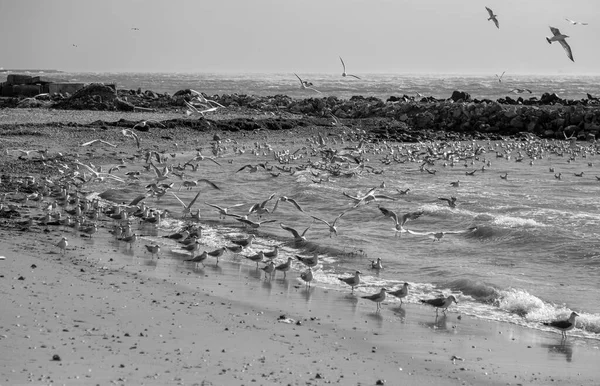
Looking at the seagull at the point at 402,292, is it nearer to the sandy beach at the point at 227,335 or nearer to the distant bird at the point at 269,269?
the sandy beach at the point at 227,335

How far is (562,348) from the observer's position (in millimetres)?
8727

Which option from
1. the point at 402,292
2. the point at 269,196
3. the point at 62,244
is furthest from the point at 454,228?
the point at 62,244

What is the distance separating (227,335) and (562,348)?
350 cm

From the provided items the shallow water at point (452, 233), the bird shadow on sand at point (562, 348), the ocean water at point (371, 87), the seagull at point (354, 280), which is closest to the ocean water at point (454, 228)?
the shallow water at point (452, 233)

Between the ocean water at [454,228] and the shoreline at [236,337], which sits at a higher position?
the shoreline at [236,337]

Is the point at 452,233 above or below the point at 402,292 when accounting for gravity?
below

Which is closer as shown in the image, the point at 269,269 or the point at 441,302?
the point at 441,302

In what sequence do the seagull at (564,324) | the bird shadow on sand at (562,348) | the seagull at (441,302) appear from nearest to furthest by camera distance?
1. the bird shadow on sand at (562,348)
2. the seagull at (564,324)
3. the seagull at (441,302)

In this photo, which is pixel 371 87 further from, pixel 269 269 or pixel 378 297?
pixel 378 297

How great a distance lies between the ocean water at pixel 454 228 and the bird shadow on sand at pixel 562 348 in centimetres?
49

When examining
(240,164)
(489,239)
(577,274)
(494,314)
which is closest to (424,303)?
(494,314)

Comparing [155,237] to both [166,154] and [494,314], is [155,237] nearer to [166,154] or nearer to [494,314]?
[494,314]

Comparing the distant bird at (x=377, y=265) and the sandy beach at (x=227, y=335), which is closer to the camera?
the sandy beach at (x=227, y=335)

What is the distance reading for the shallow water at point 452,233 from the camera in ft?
36.1
